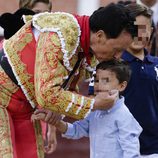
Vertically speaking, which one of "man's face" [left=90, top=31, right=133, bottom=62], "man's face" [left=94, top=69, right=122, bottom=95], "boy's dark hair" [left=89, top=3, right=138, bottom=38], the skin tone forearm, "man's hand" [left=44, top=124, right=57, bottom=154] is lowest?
"man's hand" [left=44, top=124, right=57, bottom=154]

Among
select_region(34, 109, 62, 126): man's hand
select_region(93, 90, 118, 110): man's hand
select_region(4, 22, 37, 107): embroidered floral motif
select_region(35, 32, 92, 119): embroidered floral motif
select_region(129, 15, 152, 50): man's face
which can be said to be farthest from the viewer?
select_region(129, 15, 152, 50): man's face

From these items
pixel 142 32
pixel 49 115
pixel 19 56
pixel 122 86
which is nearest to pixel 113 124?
pixel 122 86

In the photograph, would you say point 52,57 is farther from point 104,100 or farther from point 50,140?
point 50,140

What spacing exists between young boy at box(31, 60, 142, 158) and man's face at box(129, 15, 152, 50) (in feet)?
0.55

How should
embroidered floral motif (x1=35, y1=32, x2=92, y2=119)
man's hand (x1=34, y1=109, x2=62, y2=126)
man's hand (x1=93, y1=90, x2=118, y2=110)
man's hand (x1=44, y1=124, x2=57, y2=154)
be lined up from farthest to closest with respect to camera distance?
man's hand (x1=44, y1=124, x2=57, y2=154) → man's hand (x1=34, y1=109, x2=62, y2=126) → man's hand (x1=93, y1=90, x2=118, y2=110) → embroidered floral motif (x1=35, y1=32, x2=92, y2=119)

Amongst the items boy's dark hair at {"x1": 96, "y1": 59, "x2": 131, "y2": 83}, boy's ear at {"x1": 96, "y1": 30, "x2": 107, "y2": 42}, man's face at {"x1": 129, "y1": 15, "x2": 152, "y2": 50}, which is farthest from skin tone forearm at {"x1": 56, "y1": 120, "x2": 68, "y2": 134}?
boy's ear at {"x1": 96, "y1": 30, "x2": 107, "y2": 42}

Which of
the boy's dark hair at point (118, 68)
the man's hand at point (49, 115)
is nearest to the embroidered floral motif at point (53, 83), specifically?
the man's hand at point (49, 115)

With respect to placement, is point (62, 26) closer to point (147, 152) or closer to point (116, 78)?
point (116, 78)

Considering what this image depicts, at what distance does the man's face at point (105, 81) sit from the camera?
4.84 metres

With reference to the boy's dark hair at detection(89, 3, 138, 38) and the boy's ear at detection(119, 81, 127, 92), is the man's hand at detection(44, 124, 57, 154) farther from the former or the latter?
the boy's dark hair at detection(89, 3, 138, 38)

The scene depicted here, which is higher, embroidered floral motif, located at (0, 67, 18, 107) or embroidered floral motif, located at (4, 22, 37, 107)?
embroidered floral motif, located at (4, 22, 37, 107)

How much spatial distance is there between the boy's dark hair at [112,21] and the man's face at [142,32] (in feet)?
0.64

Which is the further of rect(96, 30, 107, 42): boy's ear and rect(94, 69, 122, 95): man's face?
rect(94, 69, 122, 95): man's face

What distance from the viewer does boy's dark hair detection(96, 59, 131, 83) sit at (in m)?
4.83
